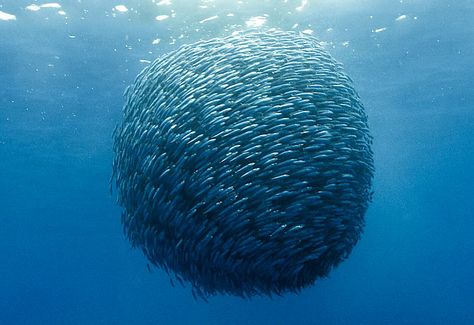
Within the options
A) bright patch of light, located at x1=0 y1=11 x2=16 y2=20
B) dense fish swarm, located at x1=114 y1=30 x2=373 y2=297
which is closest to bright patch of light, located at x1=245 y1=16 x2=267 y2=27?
bright patch of light, located at x1=0 y1=11 x2=16 y2=20

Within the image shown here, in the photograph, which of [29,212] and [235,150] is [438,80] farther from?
[29,212]

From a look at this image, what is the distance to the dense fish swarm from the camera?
11.8 ft

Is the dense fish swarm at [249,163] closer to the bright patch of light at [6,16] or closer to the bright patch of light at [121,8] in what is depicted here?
the bright patch of light at [121,8]

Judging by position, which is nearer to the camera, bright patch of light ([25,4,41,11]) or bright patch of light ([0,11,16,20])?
bright patch of light ([25,4,41,11])

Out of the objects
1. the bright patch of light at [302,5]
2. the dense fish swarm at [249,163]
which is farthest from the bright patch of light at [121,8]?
the dense fish swarm at [249,163]

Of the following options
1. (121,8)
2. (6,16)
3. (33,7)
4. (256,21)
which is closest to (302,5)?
(256,21)

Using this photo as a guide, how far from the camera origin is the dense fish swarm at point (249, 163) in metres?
3.59

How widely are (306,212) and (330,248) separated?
0.54m

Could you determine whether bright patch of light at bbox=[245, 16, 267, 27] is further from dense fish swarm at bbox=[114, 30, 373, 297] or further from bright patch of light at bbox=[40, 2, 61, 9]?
dense fish swarm at bbox=[114, 30, 373, 297]

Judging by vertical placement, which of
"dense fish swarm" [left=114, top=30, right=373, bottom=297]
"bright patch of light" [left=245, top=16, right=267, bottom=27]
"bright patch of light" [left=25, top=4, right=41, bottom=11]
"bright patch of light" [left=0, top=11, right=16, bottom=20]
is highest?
"dense fish swarm" [left=114, top=30, right=373, bottom=297]

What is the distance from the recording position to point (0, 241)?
244 feet

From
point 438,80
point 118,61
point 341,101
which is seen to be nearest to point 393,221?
point 438,80

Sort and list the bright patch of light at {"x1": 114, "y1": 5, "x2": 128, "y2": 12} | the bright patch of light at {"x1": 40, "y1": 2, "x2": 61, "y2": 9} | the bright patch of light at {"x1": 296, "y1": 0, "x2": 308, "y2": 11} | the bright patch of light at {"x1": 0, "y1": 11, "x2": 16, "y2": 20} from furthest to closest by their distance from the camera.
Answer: the bright patch of light at {"x1": 0, "y1": 11, "x2": 16, "y2": 20} < the bright patch of light at {"x1": 114, "y1": 5, "x2": 128, "y2": 12} < the bright patch of light at {"x1": 296, "y1": 0, "x2": 308, "y2": 11} < the bright patch of light at {"x1": 40, "y1": 2, "x2": 61, "y2": 9}

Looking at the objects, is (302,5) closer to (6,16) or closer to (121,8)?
(121,8)
